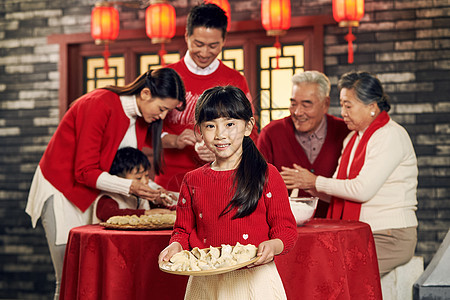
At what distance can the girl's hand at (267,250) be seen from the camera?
1780mm

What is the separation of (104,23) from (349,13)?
7.09ft

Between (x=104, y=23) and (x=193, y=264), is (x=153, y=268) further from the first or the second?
(x=104, y=23)

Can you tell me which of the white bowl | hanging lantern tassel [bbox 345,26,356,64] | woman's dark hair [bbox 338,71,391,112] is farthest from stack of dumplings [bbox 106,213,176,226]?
hanging lantern tassel [bbox 345,26,356,64]

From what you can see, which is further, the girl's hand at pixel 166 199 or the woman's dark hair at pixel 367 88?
the woman's dark hair at pixel 367 88

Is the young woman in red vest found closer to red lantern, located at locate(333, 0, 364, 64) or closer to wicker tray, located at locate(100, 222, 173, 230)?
wicker tray, located at locate(100, 222, 173, 230)

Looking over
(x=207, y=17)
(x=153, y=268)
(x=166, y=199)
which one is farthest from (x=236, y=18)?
(x=153, y=268)

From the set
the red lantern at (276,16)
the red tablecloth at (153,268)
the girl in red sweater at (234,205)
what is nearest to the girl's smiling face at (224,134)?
the girl in red sweater at (234,205)

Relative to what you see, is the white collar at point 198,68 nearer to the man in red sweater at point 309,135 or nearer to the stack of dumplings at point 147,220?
the man in red sweater at point 309,135

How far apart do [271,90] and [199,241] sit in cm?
391

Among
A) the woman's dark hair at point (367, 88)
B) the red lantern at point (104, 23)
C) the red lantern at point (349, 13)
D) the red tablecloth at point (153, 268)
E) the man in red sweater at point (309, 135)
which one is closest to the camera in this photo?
the red tablecloth at point (153, 268)

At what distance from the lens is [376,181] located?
323 centimetres

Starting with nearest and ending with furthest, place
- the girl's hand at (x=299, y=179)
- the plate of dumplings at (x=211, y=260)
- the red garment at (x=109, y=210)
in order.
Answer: the plate of dumplings at (x=211, y=260) → the red garment at (x=109, y=210) → the girl's hand at (x=299, y=179)

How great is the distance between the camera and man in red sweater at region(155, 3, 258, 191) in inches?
136

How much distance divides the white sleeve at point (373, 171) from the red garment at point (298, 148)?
40cm
